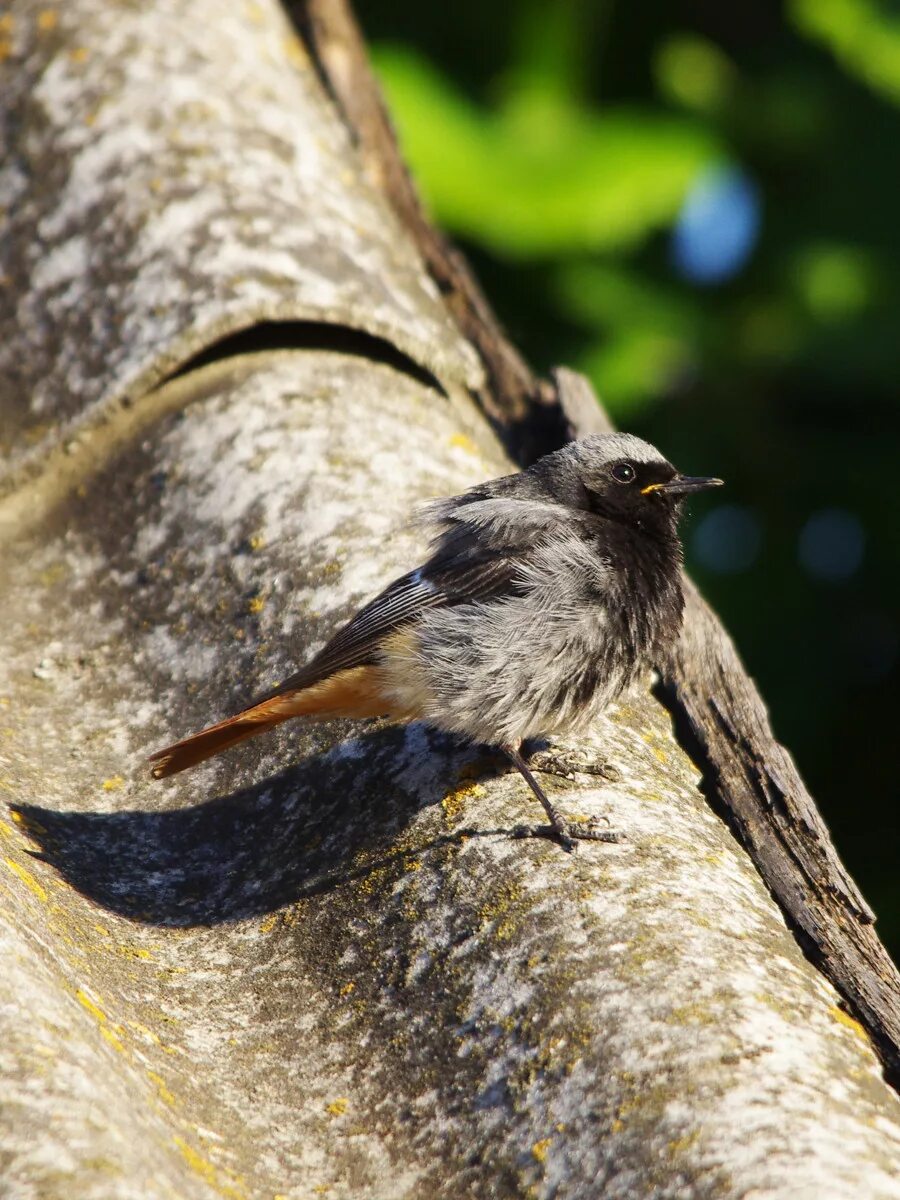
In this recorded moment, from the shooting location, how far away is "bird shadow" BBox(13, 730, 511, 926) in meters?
3.17

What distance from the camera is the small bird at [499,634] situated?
11.6 ft

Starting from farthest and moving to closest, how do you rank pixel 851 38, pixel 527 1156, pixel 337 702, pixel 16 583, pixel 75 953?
1. pixel 851 38
2. pixel 16 583
3. pixel 337 702
4. pixel 75 953
5. pixel 527 1156

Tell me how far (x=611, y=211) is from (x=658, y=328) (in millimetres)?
689

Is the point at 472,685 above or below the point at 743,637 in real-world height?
above

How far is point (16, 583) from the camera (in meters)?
4.20

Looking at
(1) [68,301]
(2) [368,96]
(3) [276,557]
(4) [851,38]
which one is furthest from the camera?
(4) [851,38]

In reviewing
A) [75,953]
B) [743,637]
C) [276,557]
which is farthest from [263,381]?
[743,637]

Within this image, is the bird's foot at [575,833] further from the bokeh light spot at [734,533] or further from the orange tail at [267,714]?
the bokeh light spot at [734,533]

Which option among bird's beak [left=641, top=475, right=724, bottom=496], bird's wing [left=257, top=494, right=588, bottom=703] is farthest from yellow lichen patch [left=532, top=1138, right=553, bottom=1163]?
bird's beak [left=641, top=475, right=724, bottom=496]

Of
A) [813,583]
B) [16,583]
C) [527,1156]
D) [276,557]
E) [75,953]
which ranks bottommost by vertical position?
A: [813,583]

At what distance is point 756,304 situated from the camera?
786 cm

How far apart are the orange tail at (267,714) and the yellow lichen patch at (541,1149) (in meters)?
1.35

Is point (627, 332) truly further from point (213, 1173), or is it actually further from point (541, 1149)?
point (213, 1173)

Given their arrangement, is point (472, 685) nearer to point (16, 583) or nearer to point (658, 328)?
point (16, 583)
